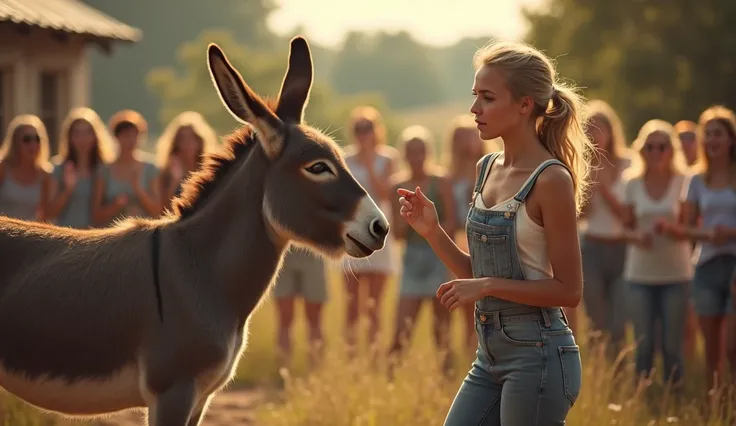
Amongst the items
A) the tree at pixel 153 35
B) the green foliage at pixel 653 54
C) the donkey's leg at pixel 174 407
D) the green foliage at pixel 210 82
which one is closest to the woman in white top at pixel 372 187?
the donkey's leg at pixel 174 407

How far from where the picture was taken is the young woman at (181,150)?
8.59 m

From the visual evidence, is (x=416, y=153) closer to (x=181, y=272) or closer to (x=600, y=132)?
(x=600, y=132)

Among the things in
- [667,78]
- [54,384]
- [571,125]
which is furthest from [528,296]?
[667,78]

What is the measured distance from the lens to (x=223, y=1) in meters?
79.7

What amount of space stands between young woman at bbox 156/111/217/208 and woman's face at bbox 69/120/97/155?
667 mm

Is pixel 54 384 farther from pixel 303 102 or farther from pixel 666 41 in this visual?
pixel 666 41

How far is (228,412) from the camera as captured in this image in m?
8.26

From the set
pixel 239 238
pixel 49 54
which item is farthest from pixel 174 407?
pixel 49 54

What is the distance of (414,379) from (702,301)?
6.97 feet

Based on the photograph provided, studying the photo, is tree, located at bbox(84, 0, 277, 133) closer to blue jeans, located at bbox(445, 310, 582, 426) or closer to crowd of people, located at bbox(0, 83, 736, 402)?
crowd of people, located at bbox(0, 83, 736, 402)

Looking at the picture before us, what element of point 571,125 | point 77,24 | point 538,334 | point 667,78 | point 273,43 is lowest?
point 538,334

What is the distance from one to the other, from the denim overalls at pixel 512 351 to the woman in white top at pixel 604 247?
15.1 feet

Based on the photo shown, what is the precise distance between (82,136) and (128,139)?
1.17 feet

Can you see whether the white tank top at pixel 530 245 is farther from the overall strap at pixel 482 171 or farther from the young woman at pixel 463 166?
the young woman at pixel 463 166
